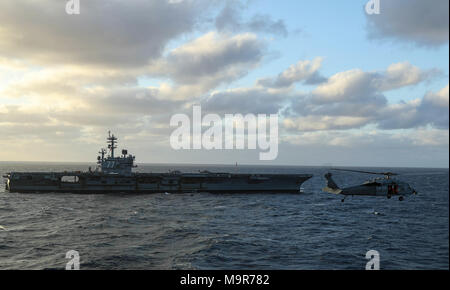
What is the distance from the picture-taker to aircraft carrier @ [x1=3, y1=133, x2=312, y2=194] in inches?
2482

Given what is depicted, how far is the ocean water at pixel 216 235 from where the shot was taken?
73.9 feet

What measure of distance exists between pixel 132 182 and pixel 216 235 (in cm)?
3862

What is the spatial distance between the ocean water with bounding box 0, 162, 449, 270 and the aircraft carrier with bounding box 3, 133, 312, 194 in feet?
40.9

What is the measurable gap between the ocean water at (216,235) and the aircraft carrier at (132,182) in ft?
40.9

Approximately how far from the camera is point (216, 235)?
29719 mm
